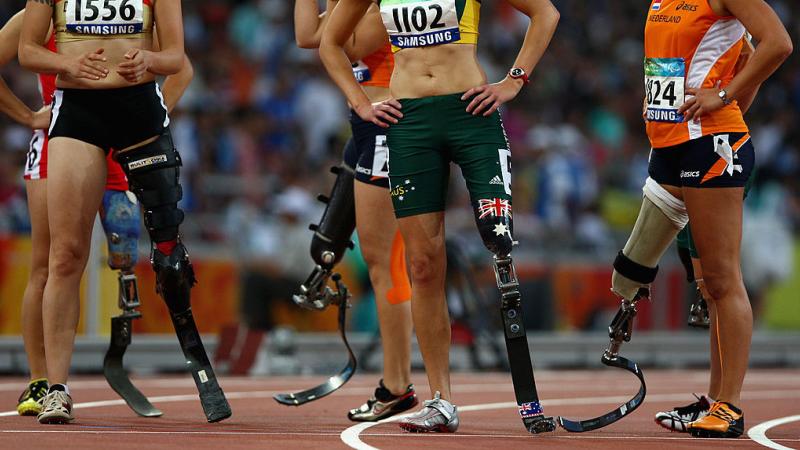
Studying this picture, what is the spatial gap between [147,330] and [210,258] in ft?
3.06

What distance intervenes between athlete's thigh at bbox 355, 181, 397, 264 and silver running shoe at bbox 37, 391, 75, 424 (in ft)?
6.20

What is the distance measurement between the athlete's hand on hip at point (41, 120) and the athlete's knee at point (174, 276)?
4.17ft

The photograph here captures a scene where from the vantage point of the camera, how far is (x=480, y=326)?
13750 millimetres

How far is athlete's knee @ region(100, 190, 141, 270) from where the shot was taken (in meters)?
8.48

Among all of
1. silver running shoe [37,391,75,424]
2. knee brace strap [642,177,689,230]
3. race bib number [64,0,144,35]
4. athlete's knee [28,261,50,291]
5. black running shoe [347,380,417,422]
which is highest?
race bib number [64,0,144,35]

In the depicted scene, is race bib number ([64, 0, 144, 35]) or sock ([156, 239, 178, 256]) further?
sock ([156, 239, 178, 256])

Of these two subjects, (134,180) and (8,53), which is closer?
(134,180)

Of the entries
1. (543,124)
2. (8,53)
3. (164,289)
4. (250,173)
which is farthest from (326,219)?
(543,124)

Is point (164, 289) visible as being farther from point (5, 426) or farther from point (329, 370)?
point (329, 370)

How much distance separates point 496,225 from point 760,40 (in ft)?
5.36

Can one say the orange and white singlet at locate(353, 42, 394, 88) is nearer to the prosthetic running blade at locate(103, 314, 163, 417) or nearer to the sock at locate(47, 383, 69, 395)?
the prosthetic running blade at locate(103, 314, 163, 417)

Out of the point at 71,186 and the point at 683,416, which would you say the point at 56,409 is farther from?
the point at 683,416

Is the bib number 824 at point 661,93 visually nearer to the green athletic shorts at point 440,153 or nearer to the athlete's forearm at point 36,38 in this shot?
the green athletic shorts at point 440,153

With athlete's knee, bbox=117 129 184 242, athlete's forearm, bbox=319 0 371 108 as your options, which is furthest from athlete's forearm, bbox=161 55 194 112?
athlete's forearm, bbox=319 0 371 108
